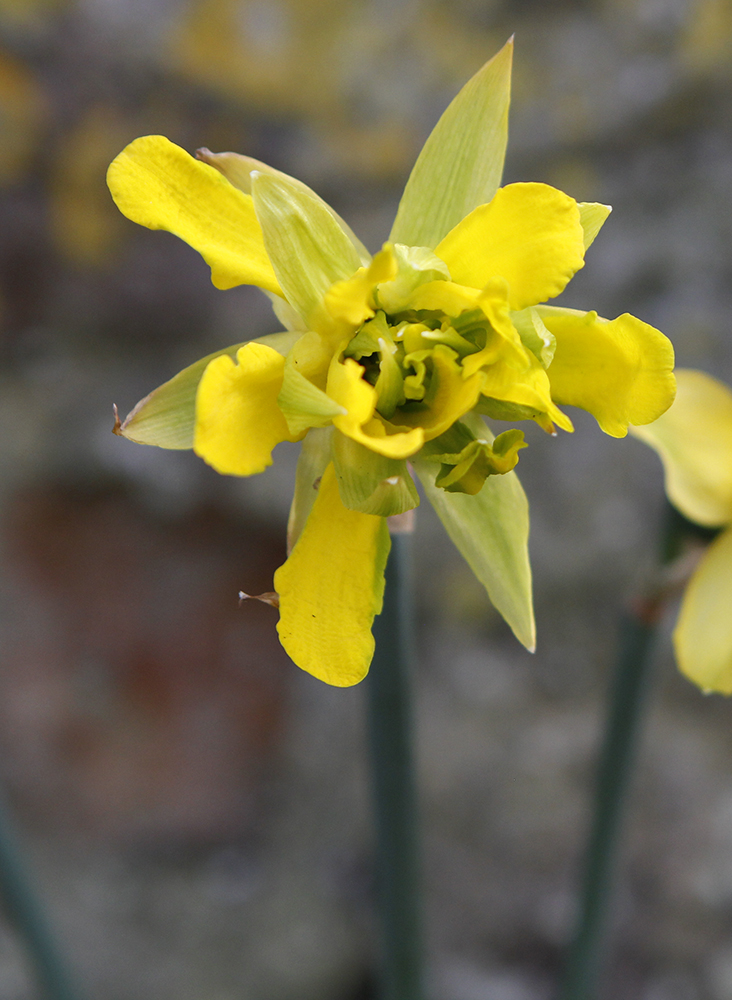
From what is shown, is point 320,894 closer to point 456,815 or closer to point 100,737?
point 456,815

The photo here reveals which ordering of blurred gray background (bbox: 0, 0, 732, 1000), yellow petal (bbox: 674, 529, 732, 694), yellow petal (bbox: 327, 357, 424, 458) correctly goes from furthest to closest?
blurred gray background (bbox: 0, 0, 732, 1000), yellow petal (bbox: 674, 529, 732, 694), yellow petal (bbox: 327, 357, 424, 458)

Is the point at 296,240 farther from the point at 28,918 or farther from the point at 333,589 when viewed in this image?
the point at 28,918

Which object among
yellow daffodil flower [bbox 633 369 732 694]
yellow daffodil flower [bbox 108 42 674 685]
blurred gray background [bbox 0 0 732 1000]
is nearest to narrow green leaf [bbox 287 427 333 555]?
yellow daffodil flower [bbox 108 42 674 685]

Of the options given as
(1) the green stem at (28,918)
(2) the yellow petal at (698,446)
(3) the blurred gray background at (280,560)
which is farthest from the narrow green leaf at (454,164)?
(3) the blurred gray background at (280,560)

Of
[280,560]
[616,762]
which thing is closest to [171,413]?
[616,762]

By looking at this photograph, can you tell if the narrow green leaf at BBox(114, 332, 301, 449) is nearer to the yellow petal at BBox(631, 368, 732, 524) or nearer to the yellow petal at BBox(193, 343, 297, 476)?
the yellow petal at BBox(193, 343, 297, 476)
